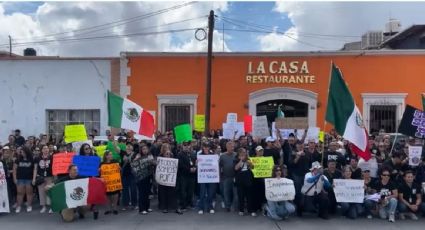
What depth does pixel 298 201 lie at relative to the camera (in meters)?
11.3

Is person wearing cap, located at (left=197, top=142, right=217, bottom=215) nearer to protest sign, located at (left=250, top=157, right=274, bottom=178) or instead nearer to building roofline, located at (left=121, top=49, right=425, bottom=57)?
protest sign, located at (left=250, top=157, right=274, bottom=178)

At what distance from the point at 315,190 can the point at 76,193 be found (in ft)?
16.9

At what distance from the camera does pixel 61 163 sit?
11805 mm

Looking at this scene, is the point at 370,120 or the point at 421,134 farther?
the point at 370,120

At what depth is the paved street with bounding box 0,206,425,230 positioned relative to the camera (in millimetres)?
10320

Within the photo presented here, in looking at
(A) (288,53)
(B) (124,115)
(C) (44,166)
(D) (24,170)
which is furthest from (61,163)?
(A) (288,53)

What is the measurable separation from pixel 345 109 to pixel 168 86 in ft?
37.4

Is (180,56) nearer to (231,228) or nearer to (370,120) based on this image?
(370,120)

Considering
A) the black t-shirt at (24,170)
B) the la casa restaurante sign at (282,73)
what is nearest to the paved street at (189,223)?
the black t-shirt at (24,170)

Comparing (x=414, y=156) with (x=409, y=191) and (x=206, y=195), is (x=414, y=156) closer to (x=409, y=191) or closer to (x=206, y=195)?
(x=409, y=191)

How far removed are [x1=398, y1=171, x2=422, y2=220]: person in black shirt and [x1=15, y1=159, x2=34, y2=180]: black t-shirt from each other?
8393 mm

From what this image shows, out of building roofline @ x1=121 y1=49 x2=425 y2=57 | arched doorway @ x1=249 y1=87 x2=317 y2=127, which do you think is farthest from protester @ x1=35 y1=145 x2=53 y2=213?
arched doorway @ x1=249 y1=87 x2=317 y2=127

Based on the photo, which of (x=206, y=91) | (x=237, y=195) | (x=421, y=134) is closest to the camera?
(x=237, y=195)

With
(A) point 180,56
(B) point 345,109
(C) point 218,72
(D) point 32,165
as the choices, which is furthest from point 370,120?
(D) point 32,165
